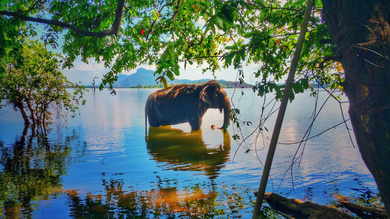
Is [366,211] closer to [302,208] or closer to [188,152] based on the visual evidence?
[302,208]

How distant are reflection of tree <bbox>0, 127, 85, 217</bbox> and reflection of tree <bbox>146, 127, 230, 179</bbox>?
9.95 ft

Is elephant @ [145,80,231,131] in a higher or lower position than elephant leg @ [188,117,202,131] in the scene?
higher

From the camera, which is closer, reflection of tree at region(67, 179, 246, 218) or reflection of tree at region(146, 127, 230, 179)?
reflection of tree at region(67, 179, 246, 218)

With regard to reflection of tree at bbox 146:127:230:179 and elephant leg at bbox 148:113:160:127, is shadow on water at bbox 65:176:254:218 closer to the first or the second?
reflection of tree at bbox 146:127:230:179

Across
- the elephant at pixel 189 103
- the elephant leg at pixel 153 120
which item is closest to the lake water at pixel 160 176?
the elephant at pixel 189 103

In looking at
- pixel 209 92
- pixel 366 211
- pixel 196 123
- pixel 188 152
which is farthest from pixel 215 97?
pixel 366 211

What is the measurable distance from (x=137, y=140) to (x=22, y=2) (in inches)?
301

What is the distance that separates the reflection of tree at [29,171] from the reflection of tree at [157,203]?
0.77 metres

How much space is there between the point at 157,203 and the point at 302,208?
2.59 m

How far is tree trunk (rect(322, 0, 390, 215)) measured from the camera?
2.49 meters

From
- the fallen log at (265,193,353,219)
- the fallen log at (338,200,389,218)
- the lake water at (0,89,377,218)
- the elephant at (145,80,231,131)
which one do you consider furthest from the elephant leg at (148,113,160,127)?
the fallen log at (338,200,389,218)

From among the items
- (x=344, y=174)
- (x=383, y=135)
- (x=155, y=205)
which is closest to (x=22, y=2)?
(x=155, y=205)

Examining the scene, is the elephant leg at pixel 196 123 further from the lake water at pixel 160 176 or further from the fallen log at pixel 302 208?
the fallen log at pixel 302 208

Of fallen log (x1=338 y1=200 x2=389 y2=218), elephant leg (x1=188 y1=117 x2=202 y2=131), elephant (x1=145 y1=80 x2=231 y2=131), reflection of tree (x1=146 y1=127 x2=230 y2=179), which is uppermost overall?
elephant (x1=145 y1=80 x2=231 y2=131)
